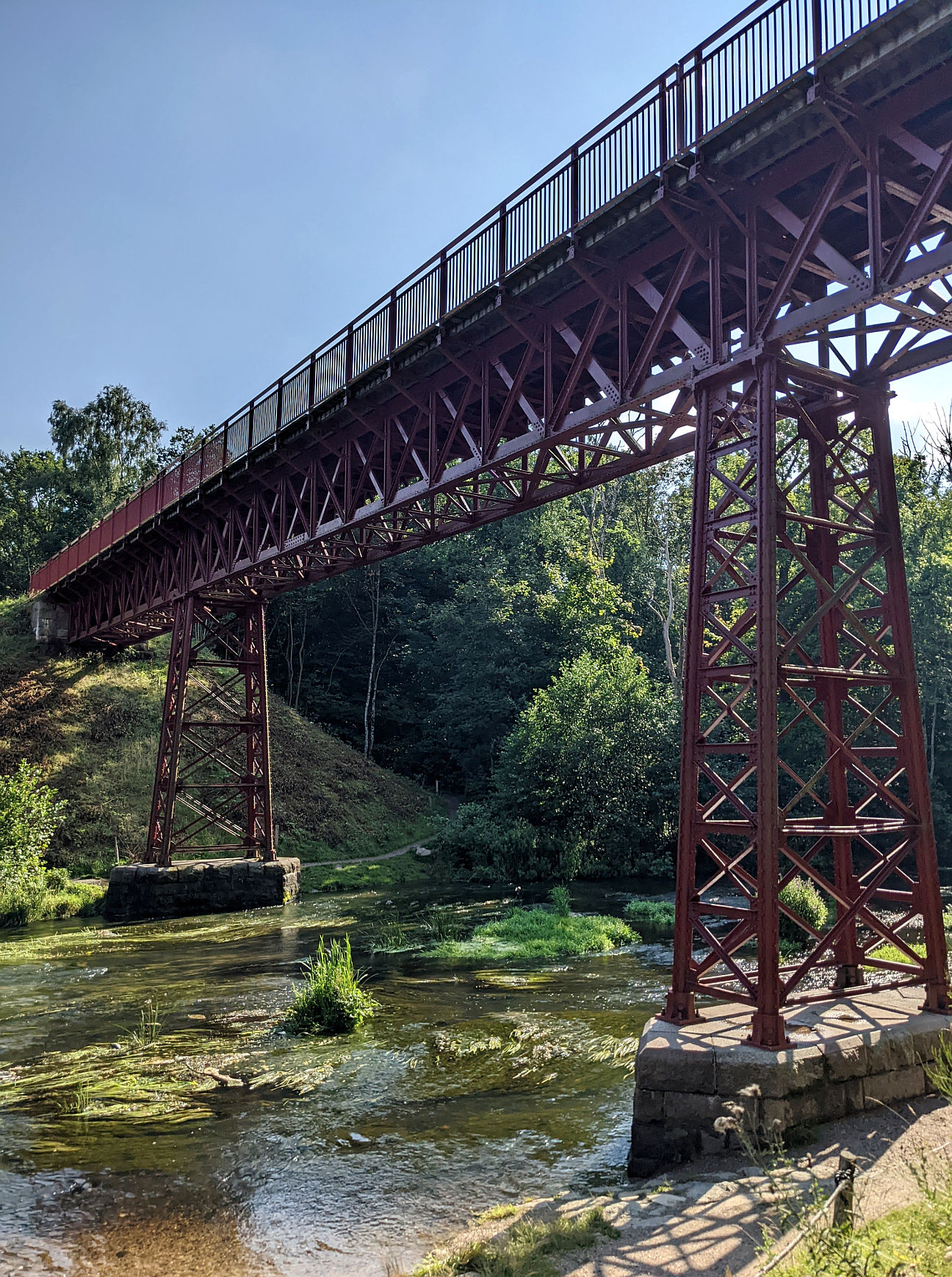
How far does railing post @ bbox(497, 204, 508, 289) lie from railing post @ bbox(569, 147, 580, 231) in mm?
1421

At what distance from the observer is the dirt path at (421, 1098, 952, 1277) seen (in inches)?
185

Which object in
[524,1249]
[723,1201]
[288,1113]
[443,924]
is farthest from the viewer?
[443,924]

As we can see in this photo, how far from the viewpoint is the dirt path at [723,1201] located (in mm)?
4707

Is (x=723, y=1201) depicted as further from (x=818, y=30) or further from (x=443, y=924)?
Result: (x=443, y=924)

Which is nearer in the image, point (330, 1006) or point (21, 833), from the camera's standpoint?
point (330, 1006)

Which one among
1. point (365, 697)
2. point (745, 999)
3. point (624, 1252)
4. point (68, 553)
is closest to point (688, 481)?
point (365, 697)

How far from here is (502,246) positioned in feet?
39.0

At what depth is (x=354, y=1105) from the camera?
26.3ft

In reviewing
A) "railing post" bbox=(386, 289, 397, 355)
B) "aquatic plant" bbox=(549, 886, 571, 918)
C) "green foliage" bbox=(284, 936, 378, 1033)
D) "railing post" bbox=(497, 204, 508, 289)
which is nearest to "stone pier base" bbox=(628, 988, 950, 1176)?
"green foliage" bbox=(284, 936, 378, 1033)

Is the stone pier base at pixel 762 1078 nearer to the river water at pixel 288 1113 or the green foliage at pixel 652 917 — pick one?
the river water at pixel 288 1113

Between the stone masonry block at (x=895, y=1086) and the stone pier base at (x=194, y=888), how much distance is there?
16920mm

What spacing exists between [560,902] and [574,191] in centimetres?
1406

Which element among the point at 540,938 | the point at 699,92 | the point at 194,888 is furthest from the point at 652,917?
the point at 699,92

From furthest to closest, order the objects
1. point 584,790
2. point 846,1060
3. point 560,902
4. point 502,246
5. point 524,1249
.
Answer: point 584,790
point 560,902
point 502,246
point 846,1060
point 524,1249
